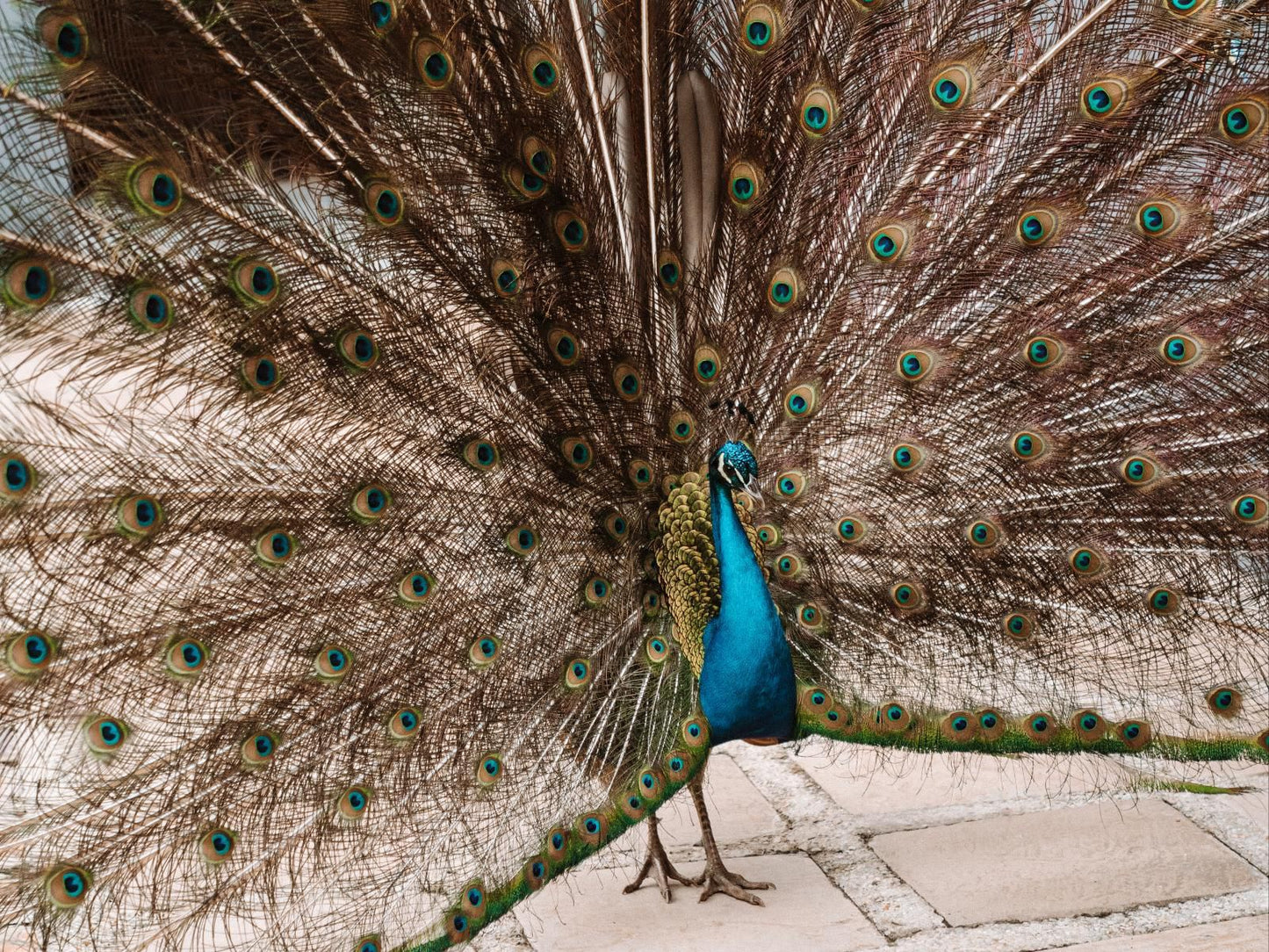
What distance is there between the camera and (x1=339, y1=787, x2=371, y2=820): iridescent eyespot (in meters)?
2.12

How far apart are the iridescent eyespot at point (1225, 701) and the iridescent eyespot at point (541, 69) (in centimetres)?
190

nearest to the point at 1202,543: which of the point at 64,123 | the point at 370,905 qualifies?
the point at 370,905

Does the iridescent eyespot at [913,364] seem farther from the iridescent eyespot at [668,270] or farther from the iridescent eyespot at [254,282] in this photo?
the iridescent eyespot at [254,282]

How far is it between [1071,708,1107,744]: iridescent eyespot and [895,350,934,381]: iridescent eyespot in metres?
0.83

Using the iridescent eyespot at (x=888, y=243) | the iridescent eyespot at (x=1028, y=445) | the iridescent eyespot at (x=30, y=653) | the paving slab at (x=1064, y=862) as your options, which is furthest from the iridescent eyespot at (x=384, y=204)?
the paving slab at (x=1064, y=862)

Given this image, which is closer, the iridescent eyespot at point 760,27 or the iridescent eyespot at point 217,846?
the iridescent eyespot at point 217,846

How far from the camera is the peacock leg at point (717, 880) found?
264 cm

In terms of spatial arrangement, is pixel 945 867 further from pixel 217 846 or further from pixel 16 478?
pixel 16 478

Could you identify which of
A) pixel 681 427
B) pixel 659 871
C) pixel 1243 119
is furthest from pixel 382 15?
pixel 659 871

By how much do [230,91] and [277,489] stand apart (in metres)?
0.67

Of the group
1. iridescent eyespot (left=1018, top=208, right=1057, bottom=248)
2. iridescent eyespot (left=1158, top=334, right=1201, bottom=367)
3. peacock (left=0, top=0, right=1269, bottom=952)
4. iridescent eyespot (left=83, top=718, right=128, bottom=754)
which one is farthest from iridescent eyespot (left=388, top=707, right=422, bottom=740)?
iridescent eyespot (left=1158, top=334, right=1201, bottom=367)

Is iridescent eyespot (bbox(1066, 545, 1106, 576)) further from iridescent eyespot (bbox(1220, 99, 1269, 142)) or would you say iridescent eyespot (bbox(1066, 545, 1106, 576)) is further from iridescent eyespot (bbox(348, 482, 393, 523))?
iridescent eyespot (bbox(348, 482, 393, 523))

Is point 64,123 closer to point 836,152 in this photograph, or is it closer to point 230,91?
point 230,91

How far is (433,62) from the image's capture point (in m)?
1.92
